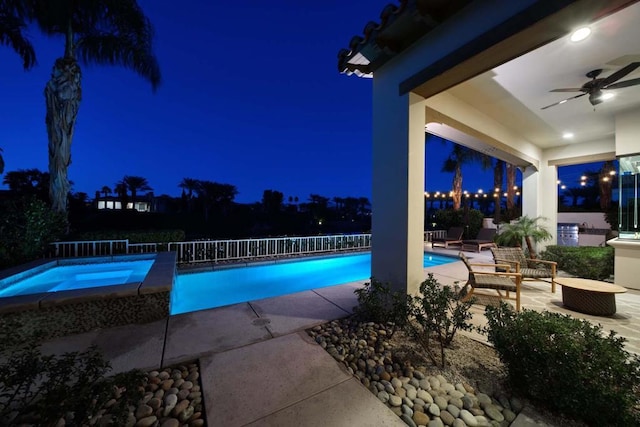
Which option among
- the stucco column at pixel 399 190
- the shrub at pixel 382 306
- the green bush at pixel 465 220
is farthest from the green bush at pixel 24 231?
the green bush at pixel 465 220

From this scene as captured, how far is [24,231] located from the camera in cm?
520

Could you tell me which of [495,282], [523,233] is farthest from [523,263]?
[495,282]

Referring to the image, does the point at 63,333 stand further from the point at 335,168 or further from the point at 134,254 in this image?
the point at 335,168

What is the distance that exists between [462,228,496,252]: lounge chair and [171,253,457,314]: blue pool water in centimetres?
187

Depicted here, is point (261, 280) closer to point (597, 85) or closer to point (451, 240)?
point (597, 85)

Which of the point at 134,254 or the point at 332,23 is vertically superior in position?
the point at 332,23

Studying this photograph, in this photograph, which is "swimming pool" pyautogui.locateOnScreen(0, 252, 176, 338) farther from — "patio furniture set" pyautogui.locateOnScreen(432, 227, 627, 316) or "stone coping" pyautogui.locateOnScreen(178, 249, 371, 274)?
"patio furniture set" pyautogui.locateOnScreen(432, 227, 627, 316)

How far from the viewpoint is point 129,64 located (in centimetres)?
780

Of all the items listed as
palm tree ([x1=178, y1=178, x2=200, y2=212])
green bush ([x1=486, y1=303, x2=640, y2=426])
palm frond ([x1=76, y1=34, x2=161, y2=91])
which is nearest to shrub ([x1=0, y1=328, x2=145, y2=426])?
green bush ([x1=486, y1=303, x2=640, y2=426])

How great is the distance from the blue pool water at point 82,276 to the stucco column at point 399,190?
440 cm

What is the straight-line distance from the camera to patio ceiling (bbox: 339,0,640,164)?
2.19 metres

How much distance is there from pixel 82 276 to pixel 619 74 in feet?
31.9

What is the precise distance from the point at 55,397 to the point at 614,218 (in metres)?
14.2

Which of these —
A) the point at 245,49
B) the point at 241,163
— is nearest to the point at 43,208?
the point at 245,49
